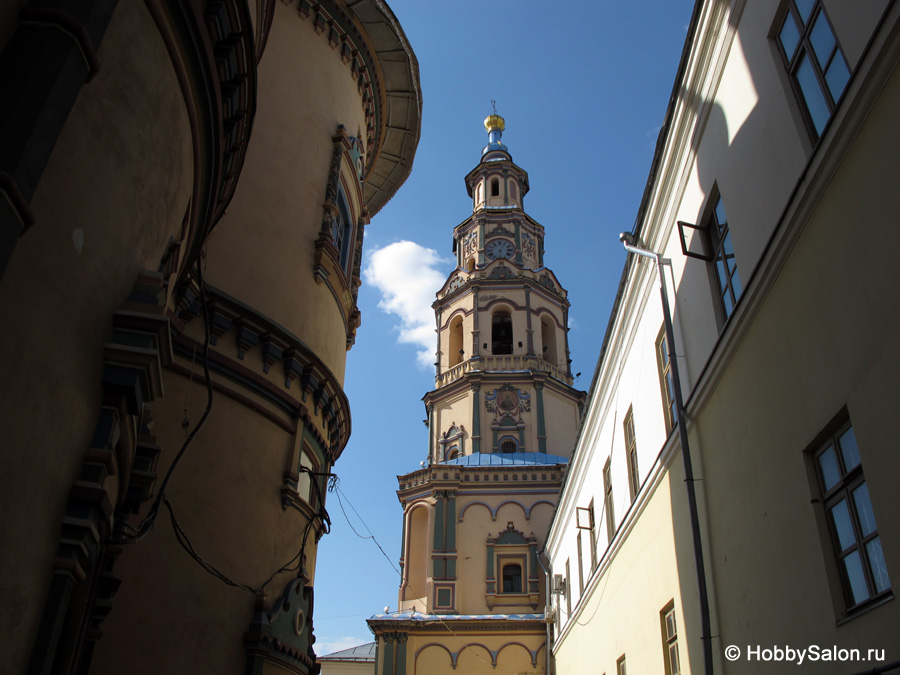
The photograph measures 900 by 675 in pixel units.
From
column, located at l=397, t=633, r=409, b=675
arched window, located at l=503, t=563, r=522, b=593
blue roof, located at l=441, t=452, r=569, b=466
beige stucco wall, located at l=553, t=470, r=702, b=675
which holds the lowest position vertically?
beige stucco wall, located at l=553, t=470, r=702, b=675

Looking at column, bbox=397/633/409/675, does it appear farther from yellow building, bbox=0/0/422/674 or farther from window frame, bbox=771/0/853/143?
window frame, bbox=771/0/853/143

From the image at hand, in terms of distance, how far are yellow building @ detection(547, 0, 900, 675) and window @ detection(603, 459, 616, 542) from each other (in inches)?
110

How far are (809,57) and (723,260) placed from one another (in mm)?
2614

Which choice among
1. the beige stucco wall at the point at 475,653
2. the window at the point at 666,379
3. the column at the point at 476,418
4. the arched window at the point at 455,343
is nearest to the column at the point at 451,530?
the beige stucco wall at the point at 475,653

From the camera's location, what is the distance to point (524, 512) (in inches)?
1291

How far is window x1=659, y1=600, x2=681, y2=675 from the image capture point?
1060cm

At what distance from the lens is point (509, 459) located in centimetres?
3381

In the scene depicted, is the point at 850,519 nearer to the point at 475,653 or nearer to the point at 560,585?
the point at 560,585

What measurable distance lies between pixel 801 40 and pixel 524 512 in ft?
89.9

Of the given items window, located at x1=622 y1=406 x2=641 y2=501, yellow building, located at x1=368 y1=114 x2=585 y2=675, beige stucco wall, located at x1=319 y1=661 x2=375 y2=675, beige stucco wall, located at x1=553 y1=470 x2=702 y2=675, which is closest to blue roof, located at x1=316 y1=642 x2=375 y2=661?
beige stucco wall, located at x1=319 y1=661 x2=375 y2=675

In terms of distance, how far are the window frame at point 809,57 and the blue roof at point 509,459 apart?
2679 cm

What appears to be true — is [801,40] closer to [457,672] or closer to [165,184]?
[165,184]

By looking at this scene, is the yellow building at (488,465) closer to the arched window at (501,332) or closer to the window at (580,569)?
the arched window at (501,332)

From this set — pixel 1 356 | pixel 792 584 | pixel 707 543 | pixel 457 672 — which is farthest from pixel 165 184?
pixel 457 672
